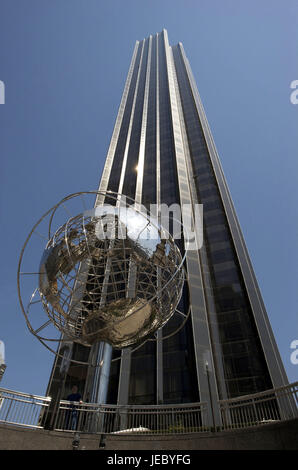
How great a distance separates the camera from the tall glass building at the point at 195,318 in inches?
753

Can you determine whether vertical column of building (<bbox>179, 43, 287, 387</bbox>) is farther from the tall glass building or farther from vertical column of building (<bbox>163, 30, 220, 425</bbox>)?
vertical column of building (<bbox>163, 30, 220, 425</bbox>)

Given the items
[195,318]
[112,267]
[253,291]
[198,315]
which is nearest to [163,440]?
[112,267]

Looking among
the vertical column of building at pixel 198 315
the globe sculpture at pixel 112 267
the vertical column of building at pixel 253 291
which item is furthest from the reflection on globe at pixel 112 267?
the vertical column of building at pixel 253 291

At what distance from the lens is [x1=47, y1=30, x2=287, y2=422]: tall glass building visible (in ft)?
62.7

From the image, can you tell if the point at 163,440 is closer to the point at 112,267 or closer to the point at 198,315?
the point at 112,267

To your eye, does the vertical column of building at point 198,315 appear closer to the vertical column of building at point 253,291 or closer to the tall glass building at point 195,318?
the tall glass building at point 195,318

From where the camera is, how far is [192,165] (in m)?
37.8

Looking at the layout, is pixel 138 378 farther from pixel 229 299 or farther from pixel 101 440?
pixel 101 440

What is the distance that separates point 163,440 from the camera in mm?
7941

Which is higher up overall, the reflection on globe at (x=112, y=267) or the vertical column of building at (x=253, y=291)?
the vertical column of building at (x=253, y=291)

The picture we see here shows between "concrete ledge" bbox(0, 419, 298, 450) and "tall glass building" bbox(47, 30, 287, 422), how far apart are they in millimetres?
1305

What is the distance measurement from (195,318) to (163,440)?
565 inches

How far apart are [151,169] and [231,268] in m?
19.2

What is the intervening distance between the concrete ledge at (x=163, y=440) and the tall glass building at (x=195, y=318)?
131 cm
